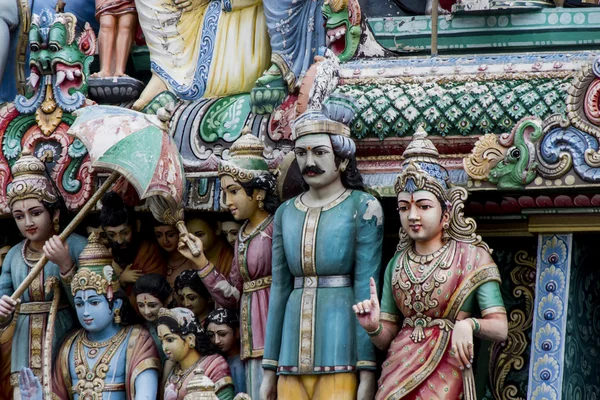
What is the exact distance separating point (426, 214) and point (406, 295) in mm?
465

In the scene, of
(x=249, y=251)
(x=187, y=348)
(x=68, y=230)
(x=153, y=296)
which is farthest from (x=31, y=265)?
(x=249, y=251)

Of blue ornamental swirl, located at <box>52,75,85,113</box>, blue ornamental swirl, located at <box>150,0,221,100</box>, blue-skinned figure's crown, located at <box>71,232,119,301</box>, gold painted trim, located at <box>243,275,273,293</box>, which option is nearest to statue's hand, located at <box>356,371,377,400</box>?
gold painted trim, located at <box>243,275,273,293</box>

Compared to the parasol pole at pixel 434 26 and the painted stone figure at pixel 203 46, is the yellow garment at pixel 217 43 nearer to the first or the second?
the painted stone figure at pixel 203 46

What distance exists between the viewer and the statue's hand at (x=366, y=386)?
42.9 feet

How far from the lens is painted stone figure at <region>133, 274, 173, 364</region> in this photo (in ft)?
46.5

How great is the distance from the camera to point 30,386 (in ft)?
46.2

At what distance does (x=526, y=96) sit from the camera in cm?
1310

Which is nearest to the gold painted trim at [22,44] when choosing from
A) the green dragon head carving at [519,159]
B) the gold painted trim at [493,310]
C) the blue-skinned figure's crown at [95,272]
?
the blue-skinned figure's crown at [95,272]

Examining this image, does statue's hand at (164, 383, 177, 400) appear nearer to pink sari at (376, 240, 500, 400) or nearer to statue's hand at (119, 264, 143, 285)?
statue's hand at (119, 264, 143, 285)

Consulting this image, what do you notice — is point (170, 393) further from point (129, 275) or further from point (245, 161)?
point (245, 161)

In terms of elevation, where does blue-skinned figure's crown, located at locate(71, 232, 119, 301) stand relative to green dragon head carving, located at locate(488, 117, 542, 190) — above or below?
below

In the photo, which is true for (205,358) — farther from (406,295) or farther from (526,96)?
(526,96)

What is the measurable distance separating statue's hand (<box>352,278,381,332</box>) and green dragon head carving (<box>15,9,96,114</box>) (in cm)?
287

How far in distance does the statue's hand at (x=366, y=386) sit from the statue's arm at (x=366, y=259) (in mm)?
40
